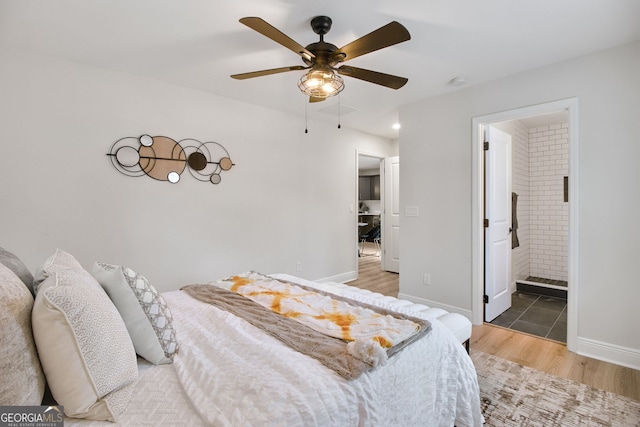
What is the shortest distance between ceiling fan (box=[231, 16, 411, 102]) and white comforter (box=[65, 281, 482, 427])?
1.56 meters

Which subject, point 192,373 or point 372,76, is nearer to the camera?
point 192,373

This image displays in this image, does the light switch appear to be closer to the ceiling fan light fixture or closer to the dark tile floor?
the dark tile floor

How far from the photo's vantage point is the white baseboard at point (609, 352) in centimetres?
231

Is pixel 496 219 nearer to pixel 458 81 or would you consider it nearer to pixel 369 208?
pixel 458 81

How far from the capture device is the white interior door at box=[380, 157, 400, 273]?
547 centimetres

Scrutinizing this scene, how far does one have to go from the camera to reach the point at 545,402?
1.90 m

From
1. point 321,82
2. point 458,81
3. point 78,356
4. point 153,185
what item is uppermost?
point 458,81

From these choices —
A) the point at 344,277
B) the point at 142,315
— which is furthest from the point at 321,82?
the point at 344,277

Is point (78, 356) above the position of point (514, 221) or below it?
below

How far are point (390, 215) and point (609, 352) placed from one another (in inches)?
138

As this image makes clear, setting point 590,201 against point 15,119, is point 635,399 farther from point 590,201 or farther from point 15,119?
point 15,119

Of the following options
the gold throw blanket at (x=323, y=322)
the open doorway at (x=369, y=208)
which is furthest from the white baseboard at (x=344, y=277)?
the open doorway at (x=369, y=208)

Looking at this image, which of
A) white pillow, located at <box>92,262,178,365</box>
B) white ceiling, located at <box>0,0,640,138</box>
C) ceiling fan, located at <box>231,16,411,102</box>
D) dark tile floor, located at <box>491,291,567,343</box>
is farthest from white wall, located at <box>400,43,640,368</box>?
white pillow, located at <box>92,262,178,365</box>

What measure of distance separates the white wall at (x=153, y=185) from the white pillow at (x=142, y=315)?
1730 mm
